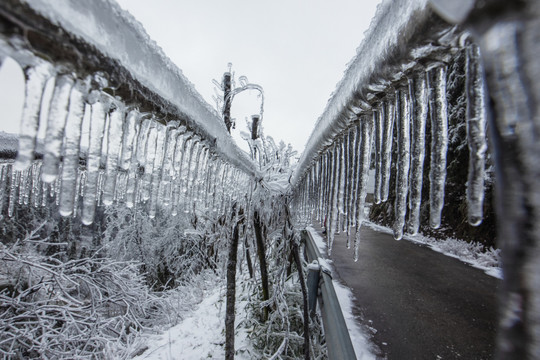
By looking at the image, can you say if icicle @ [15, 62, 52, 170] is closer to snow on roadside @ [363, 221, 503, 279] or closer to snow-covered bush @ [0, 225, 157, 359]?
snow-covered bush @ [0, 225, 157, 359]

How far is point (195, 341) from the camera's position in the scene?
5.16 metres

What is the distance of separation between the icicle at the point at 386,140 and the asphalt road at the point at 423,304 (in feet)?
13.0

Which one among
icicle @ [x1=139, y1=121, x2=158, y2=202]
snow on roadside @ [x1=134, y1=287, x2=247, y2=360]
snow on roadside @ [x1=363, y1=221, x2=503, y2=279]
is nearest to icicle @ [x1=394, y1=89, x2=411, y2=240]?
icicle @ [x1=139, y1=121, x2=158, y2=202]

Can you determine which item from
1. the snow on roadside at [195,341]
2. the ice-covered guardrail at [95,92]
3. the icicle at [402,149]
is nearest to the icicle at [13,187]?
the ice-covered guardrail at [95,92]

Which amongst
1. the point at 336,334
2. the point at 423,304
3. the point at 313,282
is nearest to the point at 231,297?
the point at 313,282

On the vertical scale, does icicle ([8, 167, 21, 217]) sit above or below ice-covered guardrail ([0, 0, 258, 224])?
below

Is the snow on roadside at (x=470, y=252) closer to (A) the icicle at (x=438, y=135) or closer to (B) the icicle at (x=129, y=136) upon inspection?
(A) the icicle at (x=438, y=135)

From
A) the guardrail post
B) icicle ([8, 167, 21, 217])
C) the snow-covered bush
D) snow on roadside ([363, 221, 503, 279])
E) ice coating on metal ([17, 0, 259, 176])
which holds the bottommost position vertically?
the snow-covered bush

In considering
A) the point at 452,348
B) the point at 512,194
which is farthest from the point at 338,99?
the point at 452,348

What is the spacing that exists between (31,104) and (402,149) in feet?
2.80

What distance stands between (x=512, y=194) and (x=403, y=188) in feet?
2.05

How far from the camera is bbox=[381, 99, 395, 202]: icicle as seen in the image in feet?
2.34

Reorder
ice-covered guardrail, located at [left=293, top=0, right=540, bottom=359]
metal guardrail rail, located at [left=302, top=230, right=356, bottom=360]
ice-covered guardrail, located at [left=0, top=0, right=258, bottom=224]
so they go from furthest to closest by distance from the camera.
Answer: metal guardrail rail, located at [left=302, top=230, right=356, bottom=360], ice-covered guardrail, located at [left=0, top=0, right=258, bottom=224], ice-covered guardrail, located at [left=293, top=0, right=540, bottom=359]

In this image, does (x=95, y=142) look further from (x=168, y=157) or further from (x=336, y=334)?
(x=336, y=334)
